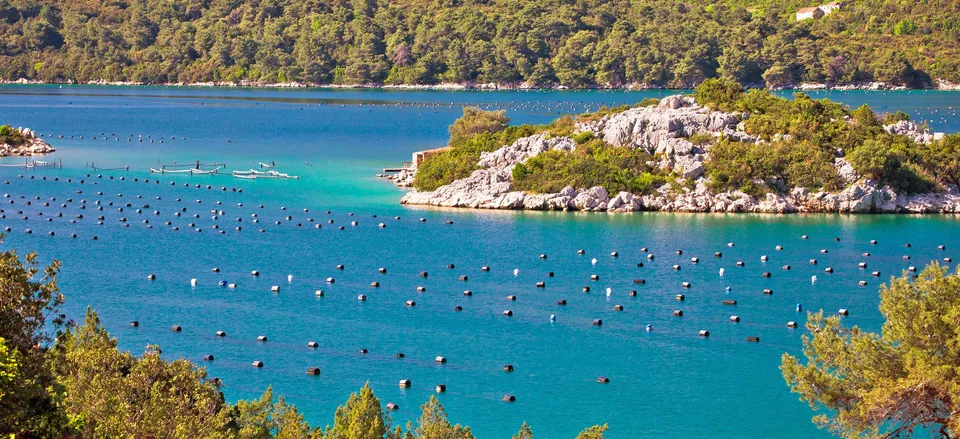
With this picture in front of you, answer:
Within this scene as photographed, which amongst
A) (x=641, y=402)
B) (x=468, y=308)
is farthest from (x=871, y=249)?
(x=641, y=402)

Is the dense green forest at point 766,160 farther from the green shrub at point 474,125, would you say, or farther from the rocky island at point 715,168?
the green shrub at point 474,125

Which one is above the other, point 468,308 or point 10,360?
point 10,360

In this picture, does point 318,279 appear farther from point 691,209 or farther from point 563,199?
point 691,209

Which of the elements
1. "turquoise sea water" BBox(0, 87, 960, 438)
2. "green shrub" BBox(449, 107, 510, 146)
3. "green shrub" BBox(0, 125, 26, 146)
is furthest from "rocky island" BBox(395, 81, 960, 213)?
"green shrub" BBox(0, 125, 26, 146)

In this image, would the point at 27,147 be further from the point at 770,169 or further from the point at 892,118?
the point at 892,118

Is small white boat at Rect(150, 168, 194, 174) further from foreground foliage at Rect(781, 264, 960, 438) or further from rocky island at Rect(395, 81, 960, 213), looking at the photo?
foreground foliage at Rect(781, 264, 960, 438)
